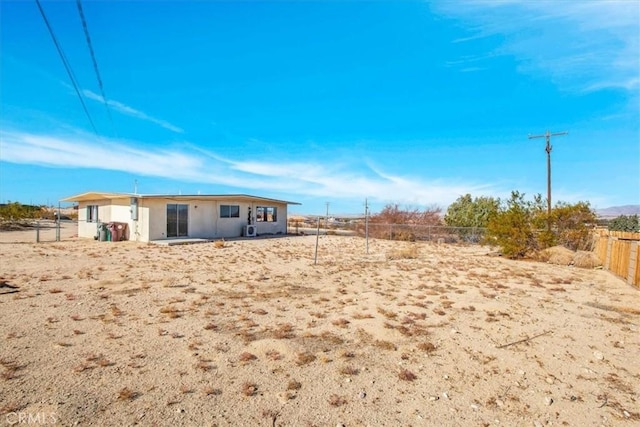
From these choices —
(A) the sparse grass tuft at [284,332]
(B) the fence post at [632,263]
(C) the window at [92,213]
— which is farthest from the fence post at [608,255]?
(C) the window at [92,213]

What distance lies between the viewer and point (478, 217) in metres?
24.0

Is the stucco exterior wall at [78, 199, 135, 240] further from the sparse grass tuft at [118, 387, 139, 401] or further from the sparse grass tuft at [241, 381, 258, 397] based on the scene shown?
the sparse grass tuft at [241, 381, 258, 397]

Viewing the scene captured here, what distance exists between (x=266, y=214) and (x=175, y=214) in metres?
7.00

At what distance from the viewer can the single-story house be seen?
17859 mm

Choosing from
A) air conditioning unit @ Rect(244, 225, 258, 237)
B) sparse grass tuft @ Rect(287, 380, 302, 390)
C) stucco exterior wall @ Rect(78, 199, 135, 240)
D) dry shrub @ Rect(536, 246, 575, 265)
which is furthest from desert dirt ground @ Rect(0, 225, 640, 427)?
air conditioning unit @ Rect(244, 225, 258, 237)

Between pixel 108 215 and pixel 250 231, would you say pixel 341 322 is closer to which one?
pixel 250 231

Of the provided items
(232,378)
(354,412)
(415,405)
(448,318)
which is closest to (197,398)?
(232,378)

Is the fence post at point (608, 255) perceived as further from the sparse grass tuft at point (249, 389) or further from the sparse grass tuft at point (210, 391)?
the sparse grass tuft at point (210, 391)

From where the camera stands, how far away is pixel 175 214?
18828 mm

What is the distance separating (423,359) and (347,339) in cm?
103

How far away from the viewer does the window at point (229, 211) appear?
69.8 ft

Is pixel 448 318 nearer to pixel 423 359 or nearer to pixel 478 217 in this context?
pixel 423 359

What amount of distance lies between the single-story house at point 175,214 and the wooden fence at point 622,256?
17109 millimetres

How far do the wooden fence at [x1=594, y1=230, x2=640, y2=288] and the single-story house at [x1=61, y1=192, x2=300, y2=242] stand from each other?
56.1 ft
